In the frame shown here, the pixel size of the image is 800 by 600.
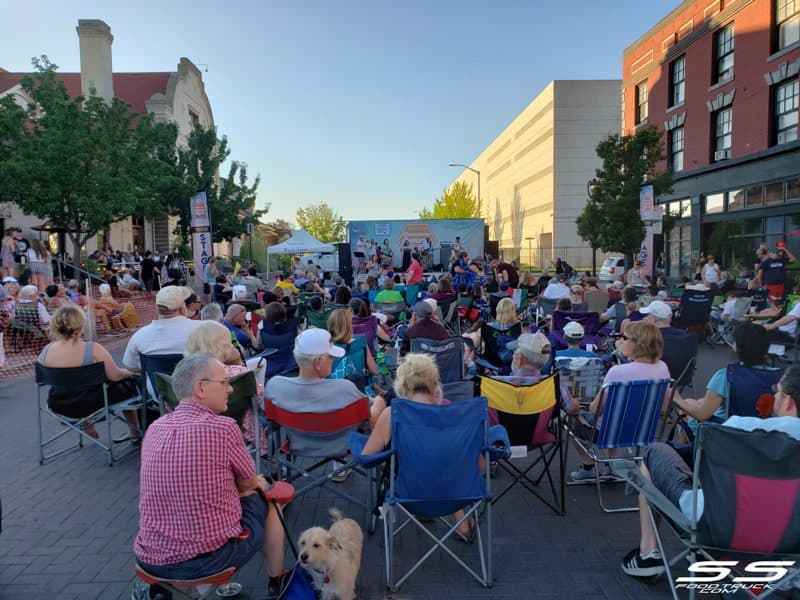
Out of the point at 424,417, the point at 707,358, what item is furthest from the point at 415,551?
the point at 707,358

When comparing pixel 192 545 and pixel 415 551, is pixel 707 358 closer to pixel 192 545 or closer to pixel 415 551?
pixel 415 551

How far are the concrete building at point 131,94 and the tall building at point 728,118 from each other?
21.4 metres

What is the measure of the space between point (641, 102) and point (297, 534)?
28183 mm

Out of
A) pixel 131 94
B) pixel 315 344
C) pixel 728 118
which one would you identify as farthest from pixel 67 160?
pixel 728 118

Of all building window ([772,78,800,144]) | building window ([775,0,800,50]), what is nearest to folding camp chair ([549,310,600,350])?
building window ([772,78,800,144])

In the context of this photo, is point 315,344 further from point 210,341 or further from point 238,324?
point 238,324

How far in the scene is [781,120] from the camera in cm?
1775

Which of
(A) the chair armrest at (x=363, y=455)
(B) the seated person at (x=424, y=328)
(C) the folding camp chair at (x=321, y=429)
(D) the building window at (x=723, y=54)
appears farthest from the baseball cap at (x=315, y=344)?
(D) the building window at (x=723, y=54)

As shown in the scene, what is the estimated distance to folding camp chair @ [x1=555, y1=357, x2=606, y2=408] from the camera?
15.6 feet

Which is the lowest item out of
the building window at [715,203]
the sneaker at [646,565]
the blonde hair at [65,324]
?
the sneaker at [646,565]

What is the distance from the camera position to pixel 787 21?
17.2m

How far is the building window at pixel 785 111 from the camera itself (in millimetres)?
17030

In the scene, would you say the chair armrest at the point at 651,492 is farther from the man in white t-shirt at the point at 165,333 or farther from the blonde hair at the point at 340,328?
the man in white t-shirt at the point at 165,333

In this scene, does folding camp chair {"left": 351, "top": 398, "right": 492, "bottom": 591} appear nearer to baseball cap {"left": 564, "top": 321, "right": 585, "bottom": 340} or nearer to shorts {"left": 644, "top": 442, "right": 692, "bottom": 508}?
shorts {"left": 644, "top": 442, "right": 692, "bottom": 508}
